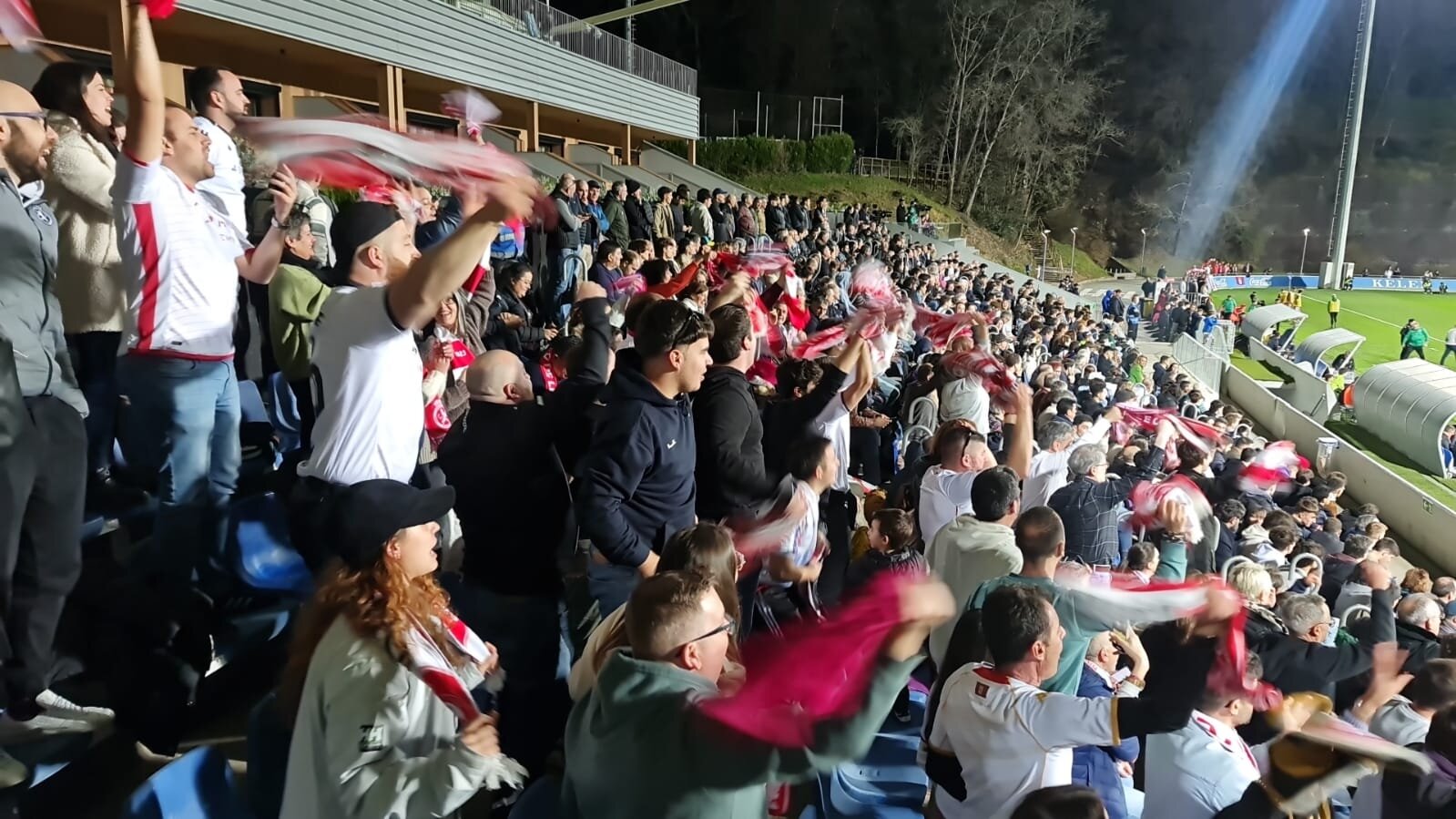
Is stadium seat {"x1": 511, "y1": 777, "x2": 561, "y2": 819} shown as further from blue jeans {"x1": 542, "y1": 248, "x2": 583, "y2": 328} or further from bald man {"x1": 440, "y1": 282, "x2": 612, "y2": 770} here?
blue jeans {"x1": 542, "y1": 248, "x2": 583, "y2": 328}

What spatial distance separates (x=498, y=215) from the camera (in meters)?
2.11

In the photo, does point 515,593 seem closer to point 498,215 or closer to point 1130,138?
point 498,215

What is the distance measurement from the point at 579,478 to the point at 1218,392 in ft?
91.6

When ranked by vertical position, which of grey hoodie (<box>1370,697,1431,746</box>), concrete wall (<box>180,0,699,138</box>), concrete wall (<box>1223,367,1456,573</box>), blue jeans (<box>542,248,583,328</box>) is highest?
concrete wall (<box>180,0,699,138</box>)

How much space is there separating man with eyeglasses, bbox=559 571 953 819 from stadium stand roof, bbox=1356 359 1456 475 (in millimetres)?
26386

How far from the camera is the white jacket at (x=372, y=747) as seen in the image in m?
1.70

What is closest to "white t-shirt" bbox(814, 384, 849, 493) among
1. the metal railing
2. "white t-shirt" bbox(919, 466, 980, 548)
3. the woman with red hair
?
"white t-shirt" bbox(919, 466, 980, 548)

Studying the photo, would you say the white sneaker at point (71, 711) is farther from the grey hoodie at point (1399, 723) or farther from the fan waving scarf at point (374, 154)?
the grey hoodie at point (1399, 723)

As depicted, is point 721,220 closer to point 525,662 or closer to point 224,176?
point 224,176

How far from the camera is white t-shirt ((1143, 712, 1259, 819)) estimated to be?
259cm

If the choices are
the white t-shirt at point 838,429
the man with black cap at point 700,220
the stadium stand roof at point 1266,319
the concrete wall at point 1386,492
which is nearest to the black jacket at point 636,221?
the man with black cap at point 700,220

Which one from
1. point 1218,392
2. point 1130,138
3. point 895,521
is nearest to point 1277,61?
point 1130,138

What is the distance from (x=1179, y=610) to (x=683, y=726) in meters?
1.35

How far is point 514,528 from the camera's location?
2.89 meters
